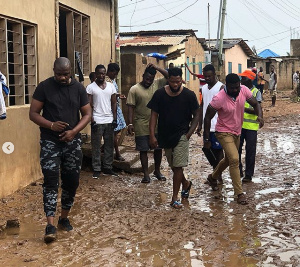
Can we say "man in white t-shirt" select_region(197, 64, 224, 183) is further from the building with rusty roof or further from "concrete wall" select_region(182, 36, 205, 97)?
"concrete wall" select_region(182, 36, 205, 97)

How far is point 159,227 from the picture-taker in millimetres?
6113

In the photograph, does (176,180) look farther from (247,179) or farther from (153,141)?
(247,179)

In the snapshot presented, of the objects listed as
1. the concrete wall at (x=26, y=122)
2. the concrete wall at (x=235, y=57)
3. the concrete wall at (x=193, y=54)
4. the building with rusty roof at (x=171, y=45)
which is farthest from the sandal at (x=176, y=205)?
the concrete wall at (x=235, y=57)

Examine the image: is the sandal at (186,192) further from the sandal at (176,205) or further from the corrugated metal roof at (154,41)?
the corrugated metal roof at (154,41)

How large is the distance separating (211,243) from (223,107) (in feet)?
7.60

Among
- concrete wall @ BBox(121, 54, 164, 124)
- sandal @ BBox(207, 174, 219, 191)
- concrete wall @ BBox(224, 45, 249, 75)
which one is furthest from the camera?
concrete wall @ BBox(224, 45, 249, 75)

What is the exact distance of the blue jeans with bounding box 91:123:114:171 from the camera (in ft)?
29.7

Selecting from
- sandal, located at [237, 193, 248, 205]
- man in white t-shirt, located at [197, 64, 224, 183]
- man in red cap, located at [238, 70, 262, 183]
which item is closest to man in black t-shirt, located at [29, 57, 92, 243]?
A: sandal, located at [237, 193, 248, 205]

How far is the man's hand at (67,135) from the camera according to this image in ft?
18.2

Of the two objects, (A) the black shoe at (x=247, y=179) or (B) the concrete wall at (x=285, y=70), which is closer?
(A) the black shoe at (x=247, y=179)

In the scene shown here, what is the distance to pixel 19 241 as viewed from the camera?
18.5ft

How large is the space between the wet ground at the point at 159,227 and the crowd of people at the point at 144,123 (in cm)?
26

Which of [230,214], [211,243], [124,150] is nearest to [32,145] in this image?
[124,150]

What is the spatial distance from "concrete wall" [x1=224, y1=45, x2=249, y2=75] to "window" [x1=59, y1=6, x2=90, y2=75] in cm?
2886
